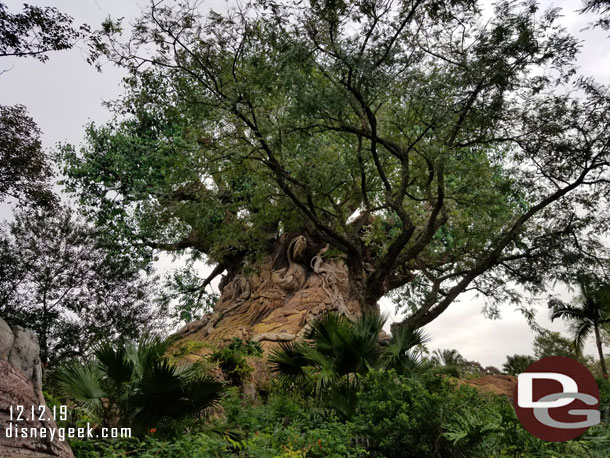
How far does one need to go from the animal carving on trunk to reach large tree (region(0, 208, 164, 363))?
4.96m

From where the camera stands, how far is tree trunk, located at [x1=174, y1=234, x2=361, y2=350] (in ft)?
45.4

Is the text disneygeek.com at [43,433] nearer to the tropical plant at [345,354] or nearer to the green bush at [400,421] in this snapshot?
the green bush at [400,421]

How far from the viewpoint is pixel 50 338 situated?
1445 centimetres

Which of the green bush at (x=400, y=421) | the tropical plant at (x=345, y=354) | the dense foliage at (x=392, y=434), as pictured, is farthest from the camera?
the tropical plant at (x=345, y=354)

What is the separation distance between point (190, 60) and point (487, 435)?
29.9 feet

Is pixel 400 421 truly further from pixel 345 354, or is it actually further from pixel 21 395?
pixel 21 395

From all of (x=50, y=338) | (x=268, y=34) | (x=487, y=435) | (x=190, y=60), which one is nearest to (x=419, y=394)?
(x=487, y=435)

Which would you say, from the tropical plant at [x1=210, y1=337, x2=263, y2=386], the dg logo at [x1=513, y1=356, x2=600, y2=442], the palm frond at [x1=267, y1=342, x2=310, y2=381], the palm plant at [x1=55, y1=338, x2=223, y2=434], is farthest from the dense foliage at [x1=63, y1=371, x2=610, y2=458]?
the tropical plant at [x1=210, y1=337, x2=263, y2=386]

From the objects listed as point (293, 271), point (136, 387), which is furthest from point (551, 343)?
point (136, 387)

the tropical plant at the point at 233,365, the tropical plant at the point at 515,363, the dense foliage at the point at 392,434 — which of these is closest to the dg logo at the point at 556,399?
the dense foliage at the point at 392,434

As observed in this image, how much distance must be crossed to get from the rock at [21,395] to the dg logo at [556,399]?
15.3ft

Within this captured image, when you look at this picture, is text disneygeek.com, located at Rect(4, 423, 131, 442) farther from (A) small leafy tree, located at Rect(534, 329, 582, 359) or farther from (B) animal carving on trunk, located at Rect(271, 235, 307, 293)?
(A) small leafy tree, located at Rect(534, 329, 582, 359)

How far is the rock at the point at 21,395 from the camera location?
3762mm

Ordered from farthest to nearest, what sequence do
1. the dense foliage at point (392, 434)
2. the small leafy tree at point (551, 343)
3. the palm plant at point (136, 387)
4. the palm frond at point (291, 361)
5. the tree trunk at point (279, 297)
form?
the small leafy tree at point (551, 343) < the tree trunk at point (279, 297) < the palm frond at point (291, 361) < the palm plant at point (136, 387) < the dense foliage at point (392, 434)
